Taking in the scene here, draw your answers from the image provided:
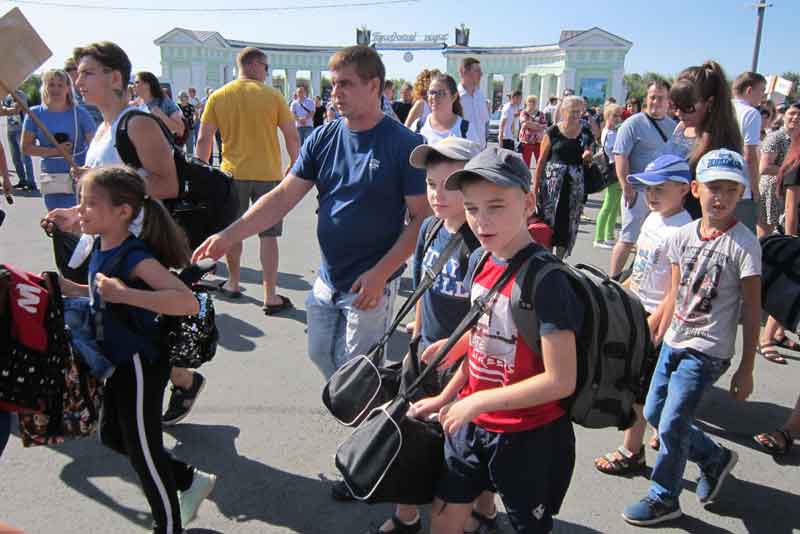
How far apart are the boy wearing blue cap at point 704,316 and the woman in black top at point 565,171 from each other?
3496 mm

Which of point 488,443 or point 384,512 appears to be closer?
point 488,443

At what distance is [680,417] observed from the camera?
8.93 feet

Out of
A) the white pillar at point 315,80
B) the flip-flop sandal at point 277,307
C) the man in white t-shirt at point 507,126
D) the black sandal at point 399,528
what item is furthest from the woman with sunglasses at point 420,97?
the white pillar at point 315,80

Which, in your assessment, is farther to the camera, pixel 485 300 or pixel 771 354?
pixel 771 354

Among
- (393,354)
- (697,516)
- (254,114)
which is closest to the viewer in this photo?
(697,516)

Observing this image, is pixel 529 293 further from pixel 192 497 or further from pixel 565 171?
pixel 565 171

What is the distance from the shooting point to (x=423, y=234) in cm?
270

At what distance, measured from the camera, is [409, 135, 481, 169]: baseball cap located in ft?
7.89

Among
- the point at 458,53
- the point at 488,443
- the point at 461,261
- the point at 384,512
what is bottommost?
the point at 384,512

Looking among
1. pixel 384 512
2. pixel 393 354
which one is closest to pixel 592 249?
pixel 393 354

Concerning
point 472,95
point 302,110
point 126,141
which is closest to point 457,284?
point 126,141

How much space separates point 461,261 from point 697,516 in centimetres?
175

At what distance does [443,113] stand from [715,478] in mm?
4419

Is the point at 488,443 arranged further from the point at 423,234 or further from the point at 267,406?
the point at 267,406
